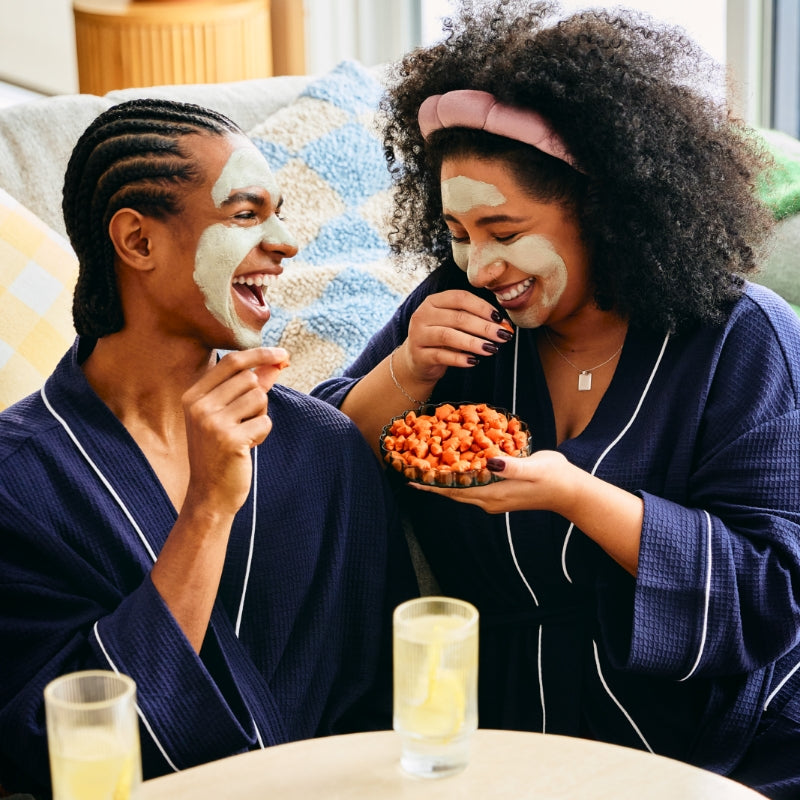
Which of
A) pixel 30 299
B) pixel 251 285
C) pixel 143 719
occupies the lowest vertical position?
pixel 143 719

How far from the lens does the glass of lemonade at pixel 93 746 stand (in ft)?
3.39

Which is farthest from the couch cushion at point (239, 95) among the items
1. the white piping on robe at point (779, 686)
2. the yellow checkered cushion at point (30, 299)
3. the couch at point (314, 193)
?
the white piping on robe at point (779, 686)

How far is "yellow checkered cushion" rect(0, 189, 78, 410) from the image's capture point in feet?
6.64

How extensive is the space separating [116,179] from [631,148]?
0.65 meters

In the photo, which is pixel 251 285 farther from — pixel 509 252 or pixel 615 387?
pixel 615 387

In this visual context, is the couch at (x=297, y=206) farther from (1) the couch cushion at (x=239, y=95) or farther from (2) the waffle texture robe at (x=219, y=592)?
(2) the waffle texture robe at (x=219, y=592)

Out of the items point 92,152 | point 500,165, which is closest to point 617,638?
point 500,165

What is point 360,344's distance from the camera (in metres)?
2.48

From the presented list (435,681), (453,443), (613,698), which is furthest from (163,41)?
(435,681)

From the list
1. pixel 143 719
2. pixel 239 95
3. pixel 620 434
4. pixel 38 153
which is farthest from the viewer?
pixel 239 95

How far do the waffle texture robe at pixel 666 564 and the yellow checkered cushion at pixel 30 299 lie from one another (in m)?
0.52

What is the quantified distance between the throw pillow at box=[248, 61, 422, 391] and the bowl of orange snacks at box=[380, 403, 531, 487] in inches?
32.2

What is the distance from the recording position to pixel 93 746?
3.41 ft

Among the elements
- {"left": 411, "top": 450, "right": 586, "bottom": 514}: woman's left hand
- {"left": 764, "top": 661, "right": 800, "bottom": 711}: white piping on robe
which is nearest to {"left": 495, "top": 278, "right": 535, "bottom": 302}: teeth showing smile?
{"left": 411, "top": 450, "right": 586, "bottom": 514}: woman's left hand
